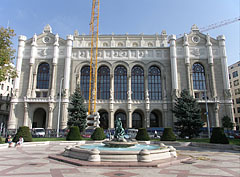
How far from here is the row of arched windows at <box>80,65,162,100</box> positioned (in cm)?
4406

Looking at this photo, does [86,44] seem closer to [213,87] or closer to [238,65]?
[213,87]

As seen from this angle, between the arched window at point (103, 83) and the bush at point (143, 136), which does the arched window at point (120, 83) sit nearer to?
the arched window at point (103, 83)

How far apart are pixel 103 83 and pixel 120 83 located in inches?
165

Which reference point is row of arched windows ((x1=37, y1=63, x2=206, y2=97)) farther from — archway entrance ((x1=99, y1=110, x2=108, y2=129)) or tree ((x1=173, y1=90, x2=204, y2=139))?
tree ((x1=173, y1=90, x2=204, y2=139))

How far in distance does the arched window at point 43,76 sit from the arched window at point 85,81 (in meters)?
8.43

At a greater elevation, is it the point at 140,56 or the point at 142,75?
the point at 140,56

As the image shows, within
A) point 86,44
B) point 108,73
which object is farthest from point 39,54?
point 108,73

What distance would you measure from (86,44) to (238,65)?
156 ft

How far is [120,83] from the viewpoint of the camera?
4478 centimetres

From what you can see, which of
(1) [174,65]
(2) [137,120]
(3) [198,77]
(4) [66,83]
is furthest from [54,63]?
(3) [198,77]

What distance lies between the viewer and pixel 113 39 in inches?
2048

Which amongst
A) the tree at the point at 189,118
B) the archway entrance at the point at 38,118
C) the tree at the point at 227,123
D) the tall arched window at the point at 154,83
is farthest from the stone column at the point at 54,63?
the tree at the point at 227,123

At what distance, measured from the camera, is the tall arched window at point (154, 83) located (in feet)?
144

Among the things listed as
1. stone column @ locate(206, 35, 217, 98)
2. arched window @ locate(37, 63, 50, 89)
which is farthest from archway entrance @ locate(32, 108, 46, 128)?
stone column @ locate(206, 35, 217, 98)
